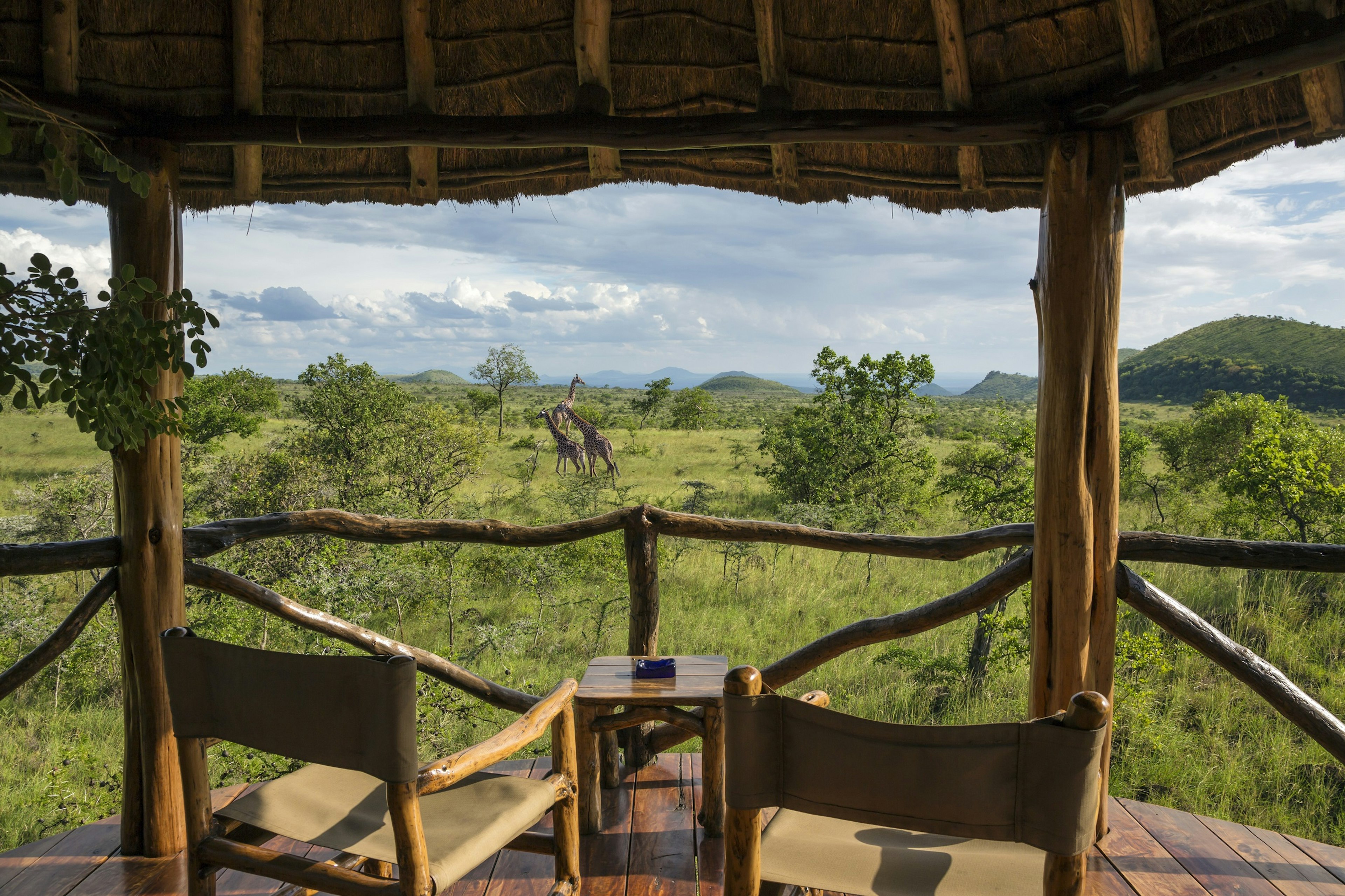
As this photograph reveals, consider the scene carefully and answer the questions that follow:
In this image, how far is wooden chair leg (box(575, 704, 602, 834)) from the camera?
→ 2.36 meters

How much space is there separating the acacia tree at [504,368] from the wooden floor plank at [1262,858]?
15142mm

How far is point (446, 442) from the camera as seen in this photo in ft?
31.7

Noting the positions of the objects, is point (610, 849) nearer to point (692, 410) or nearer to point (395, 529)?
point (395, 529)

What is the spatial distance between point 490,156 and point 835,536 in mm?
1790

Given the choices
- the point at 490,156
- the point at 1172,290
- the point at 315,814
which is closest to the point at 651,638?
the point at 315,814

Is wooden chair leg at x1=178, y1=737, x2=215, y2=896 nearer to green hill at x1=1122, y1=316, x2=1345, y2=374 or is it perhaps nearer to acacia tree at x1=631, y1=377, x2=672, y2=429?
acacia tree at x1=631, y1=377, x2=672, y2=429

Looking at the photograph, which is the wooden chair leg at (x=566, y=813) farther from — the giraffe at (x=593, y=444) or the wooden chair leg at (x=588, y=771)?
the giraffe at (x=593, y=444)

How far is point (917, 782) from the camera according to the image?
1183 millimetres

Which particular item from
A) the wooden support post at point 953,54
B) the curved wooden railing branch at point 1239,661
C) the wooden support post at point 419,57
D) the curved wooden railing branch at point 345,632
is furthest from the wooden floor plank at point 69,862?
the wooden support post at point 953,54

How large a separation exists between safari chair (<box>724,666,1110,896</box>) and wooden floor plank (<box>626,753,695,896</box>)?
35.3 inches

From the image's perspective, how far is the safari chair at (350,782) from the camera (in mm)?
1389

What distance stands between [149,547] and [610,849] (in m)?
1.55

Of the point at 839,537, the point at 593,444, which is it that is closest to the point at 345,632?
the point at 839,537

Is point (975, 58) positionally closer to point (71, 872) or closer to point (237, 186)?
point (237, 186)
